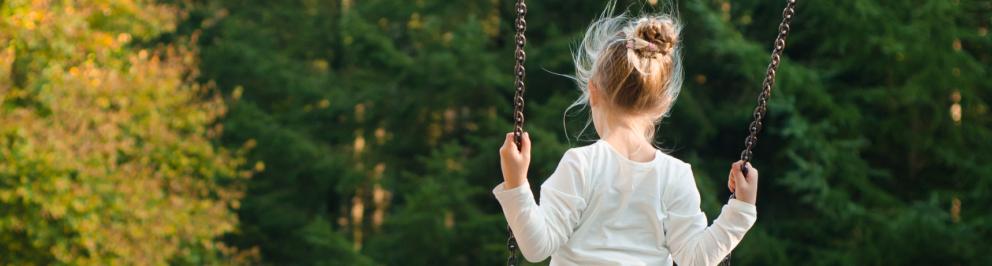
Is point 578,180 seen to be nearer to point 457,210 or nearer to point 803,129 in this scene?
point 803,129

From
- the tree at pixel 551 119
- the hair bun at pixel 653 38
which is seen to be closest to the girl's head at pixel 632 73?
the hair bun at pixel 653 38

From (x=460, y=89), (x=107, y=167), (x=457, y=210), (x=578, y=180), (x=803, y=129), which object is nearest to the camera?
(x=578, y=180)

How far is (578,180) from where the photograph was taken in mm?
2451

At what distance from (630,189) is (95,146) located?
8.15 metres

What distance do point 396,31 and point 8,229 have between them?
14.8 ft

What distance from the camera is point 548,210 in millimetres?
2424

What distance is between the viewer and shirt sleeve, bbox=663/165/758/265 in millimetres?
2490

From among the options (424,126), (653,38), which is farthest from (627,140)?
(424,126)

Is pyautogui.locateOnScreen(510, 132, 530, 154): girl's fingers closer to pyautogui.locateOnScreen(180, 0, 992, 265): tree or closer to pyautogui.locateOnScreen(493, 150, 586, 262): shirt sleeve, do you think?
pyautogui.locateOnScreen(493, 150, 586, 262): shirt sleeve

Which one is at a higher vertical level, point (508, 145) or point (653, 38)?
point (653, 38)

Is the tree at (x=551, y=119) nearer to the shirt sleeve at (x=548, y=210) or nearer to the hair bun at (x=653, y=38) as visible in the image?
the hair bun at (x=653, y=38)

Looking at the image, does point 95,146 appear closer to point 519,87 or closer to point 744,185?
point 519,87

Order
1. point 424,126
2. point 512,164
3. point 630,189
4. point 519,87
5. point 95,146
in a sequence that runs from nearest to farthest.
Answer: point 512,164 < point 630,189 < point 519,87 < point 95,146 < point 424,126

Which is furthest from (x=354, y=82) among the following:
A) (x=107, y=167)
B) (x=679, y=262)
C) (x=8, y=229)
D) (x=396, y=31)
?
(x=679, y=262)
